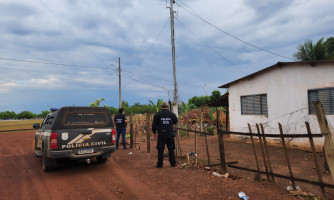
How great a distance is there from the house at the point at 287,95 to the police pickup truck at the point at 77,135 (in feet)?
25.6

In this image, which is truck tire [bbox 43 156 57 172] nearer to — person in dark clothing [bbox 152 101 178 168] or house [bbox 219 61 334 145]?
person in dark clothing [bbox 152 101 178 168]

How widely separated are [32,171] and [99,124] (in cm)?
248

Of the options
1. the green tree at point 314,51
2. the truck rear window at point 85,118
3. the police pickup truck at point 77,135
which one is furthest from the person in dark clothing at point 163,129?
the green tree at point 314,51

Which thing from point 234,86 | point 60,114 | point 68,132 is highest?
point 234,86

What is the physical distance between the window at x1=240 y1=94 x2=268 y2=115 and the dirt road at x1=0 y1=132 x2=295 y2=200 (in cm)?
707

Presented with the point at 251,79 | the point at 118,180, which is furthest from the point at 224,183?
the point at 251,79

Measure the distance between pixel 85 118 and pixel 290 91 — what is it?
919 centimetres

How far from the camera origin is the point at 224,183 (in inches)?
203

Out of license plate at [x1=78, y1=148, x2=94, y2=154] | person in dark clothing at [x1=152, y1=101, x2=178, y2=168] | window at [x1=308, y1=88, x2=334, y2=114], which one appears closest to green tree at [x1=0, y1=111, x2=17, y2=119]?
license plate at [x1=78, y1=148, x2=94, y2=154]

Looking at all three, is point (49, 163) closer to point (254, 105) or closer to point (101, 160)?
point (101, 160)

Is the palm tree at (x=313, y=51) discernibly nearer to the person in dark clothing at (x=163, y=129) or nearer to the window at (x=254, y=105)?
the window at (x=254, y=105)

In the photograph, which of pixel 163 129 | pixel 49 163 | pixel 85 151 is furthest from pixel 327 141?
pixel 49 163

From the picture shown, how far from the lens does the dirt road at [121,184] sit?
4.56 meters

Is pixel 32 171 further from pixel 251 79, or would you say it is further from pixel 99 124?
pixel 251 79
